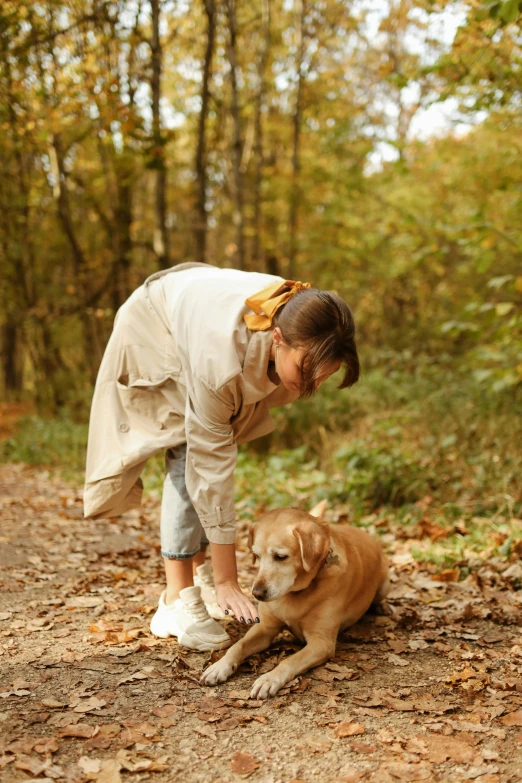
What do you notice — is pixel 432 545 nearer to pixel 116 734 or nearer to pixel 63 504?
pixel 116 734

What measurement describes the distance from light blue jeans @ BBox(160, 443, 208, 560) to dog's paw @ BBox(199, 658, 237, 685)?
0.60 metres

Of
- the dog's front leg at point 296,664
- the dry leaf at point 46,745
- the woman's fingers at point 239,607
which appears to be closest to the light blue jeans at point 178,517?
the woman's fingers at point 239,607

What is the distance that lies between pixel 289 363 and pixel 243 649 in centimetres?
144

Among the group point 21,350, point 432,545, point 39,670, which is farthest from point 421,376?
point 21,350

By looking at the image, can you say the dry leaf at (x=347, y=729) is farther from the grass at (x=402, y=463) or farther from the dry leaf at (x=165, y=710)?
the grass at (x=402, y=463)

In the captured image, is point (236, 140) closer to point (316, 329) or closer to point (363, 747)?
point (316, 329)

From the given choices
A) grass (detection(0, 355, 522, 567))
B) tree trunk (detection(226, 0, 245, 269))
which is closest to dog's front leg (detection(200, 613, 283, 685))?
grass (detection(0, 355, 522, 567))

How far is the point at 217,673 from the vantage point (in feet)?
9.92

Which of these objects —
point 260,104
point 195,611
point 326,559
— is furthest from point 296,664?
point 260,104

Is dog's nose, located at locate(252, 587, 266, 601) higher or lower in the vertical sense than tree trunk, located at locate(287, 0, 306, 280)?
lower

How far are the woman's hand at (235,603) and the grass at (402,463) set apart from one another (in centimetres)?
214

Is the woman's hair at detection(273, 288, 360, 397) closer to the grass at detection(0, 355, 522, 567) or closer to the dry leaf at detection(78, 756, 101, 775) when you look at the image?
the dry leaf at detection(78, 756, 101, 775)

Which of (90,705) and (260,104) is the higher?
(260,104)

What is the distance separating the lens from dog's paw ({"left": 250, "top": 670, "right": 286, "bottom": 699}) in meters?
2.88
